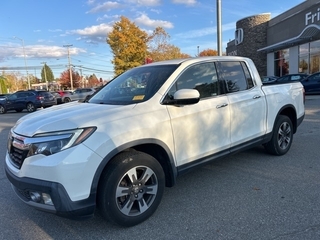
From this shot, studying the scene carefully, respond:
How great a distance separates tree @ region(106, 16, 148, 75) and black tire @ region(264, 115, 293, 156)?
100ft

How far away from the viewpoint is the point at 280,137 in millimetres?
5344

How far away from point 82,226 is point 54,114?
1.30m

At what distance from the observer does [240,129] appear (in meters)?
4.31

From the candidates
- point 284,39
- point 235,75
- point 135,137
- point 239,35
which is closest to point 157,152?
point 135,137

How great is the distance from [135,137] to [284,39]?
100ft

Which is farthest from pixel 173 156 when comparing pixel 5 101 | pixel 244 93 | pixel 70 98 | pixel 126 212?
pixel 70 98

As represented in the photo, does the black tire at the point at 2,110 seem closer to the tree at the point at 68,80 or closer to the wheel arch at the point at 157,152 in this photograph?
the wheel arch at the point at 157,152

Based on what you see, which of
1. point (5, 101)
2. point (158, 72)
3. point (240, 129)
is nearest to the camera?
point (158, 72)

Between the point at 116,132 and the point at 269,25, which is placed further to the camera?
the point at 269,25

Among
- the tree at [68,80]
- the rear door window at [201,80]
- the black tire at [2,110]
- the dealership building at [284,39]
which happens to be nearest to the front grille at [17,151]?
the rear door window at [201,80]

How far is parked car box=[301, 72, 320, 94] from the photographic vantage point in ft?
60.4

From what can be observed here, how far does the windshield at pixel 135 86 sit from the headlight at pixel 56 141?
33.2 inches

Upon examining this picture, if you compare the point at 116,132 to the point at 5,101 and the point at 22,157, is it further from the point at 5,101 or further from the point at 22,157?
the point at 5,101

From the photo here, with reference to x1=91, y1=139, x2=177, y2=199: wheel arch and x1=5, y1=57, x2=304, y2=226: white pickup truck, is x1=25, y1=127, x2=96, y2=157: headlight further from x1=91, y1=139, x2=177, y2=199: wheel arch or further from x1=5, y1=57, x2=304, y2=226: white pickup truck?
x1=91, y1=139, x2=177, y2=199: wheel arch
